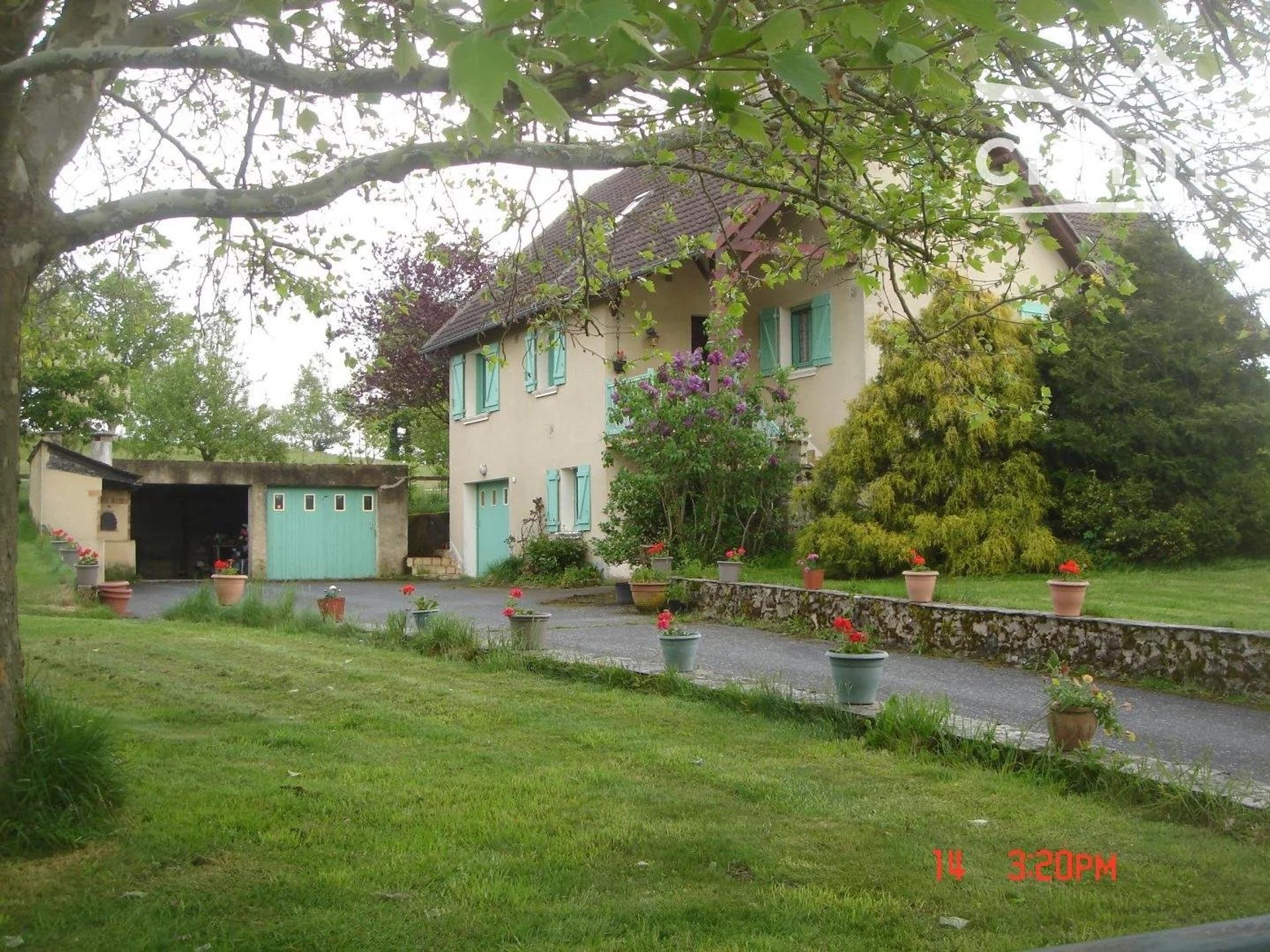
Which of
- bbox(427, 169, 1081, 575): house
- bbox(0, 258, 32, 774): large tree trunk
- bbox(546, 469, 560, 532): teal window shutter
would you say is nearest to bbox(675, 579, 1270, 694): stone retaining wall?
bbox(427, 169, 1081, 575): house

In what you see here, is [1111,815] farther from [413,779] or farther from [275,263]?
[275,263]

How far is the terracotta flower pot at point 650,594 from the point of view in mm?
13859

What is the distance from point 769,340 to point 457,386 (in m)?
8.95

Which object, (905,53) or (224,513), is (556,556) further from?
(905,53)

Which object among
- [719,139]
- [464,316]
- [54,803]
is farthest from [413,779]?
[464,316]

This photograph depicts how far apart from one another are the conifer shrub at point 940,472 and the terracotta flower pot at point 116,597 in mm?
9094

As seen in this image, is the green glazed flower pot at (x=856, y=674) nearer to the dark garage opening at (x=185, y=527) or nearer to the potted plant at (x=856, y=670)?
the potted plant at (x=856, y=670)

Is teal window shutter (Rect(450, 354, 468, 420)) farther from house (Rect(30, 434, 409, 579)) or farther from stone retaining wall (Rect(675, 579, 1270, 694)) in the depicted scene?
stone retaining wall (Rect(675, 579, 1270, 694))

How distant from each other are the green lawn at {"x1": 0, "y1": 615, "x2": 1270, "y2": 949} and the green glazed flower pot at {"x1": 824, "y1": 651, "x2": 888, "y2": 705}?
1.27ft

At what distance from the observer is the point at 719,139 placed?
6398 mm

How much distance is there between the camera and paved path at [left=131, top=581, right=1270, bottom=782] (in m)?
6.32

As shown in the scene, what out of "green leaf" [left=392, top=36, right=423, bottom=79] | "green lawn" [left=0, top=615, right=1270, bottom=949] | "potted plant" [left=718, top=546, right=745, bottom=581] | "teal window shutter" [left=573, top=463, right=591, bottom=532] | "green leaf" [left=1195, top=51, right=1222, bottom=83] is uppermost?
"green leaf" [left=1195, top=51, right=1222, bottom=83]

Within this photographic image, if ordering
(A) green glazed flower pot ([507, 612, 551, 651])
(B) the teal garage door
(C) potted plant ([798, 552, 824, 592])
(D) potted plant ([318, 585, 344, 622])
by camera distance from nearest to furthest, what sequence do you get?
(A) green glazed flower pot ([507, 612, 551, 651]) → (C) potted plant ([798, 552, 824, 592]) → (D) potted plant ([318, 585, 344, 622]) → (B) the teal garage door
